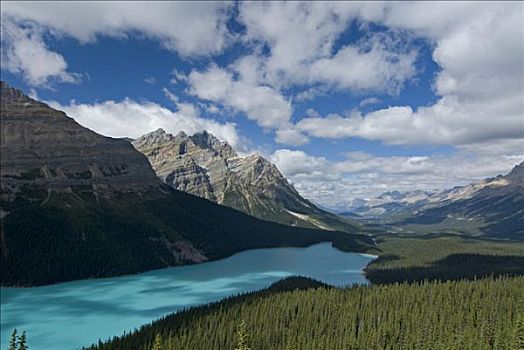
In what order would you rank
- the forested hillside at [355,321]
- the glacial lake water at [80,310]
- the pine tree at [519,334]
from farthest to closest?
the glacial lake water at [80,310] < the forested hillside at [355,321] < the pine tree at [519,334]

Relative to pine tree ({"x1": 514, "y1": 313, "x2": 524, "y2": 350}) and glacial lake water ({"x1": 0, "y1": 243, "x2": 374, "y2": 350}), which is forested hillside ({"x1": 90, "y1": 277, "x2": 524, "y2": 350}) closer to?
pine tree ({"x1": 514, "y1": 313, "x2": 524, "y2": 350})

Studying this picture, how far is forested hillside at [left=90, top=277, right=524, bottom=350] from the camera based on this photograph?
107 meters

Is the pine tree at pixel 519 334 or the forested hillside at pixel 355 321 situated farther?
the forested hillside at pixel 355 321

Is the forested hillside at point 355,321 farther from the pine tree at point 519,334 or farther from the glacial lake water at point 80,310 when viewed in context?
the glacial lake water at point 80,310

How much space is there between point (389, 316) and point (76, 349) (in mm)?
85355

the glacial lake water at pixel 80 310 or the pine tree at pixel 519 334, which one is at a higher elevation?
the glacial lake water at pixel 80 310

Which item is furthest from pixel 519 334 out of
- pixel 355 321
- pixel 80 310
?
pixel 80 310

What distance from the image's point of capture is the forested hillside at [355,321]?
106625 millimetres

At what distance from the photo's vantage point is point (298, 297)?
143 metres

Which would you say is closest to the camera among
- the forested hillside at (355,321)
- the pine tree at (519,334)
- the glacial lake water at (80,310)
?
the pine tree at (519,334)

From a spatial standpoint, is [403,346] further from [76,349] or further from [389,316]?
[76,349]

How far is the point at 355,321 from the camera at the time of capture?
125 meters

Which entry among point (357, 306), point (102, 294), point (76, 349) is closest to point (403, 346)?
point (357, 306)

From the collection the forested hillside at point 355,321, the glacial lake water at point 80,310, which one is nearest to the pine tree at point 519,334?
the forested hillside at point 355,321
